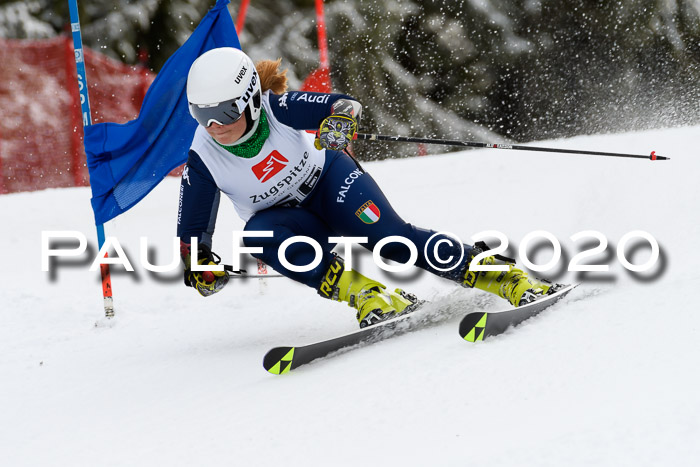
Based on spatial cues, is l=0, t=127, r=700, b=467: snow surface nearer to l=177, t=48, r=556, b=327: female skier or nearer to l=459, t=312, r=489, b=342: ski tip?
l=459, t=312, r=489, b=342: ski tip

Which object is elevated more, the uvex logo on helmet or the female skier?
the uvex logo on helmet

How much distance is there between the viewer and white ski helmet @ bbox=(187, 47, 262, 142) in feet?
10.2

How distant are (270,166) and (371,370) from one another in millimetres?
1107

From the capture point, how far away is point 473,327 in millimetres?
2762

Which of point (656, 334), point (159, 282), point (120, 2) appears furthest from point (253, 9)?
point (656, 334)

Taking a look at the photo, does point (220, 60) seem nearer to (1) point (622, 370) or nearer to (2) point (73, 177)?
(1) point (622, 370)

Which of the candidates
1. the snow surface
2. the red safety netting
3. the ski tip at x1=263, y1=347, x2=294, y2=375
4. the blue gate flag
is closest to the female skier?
the snow surface

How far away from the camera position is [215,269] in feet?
11.2

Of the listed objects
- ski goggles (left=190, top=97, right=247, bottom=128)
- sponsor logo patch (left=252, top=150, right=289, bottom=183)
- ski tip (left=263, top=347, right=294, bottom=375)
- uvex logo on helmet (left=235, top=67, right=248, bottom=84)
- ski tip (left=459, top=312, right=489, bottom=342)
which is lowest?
ski tip (left=263, top=347, right=294, bottom=375)

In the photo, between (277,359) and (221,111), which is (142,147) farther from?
(277,359)

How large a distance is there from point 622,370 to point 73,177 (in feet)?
23.2

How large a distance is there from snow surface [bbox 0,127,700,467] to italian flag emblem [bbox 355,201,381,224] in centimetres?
53

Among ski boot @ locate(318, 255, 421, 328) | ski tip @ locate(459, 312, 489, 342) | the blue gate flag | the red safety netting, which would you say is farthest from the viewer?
the red safety netting

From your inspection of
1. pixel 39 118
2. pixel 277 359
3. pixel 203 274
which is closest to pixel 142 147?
pixel 203 274
